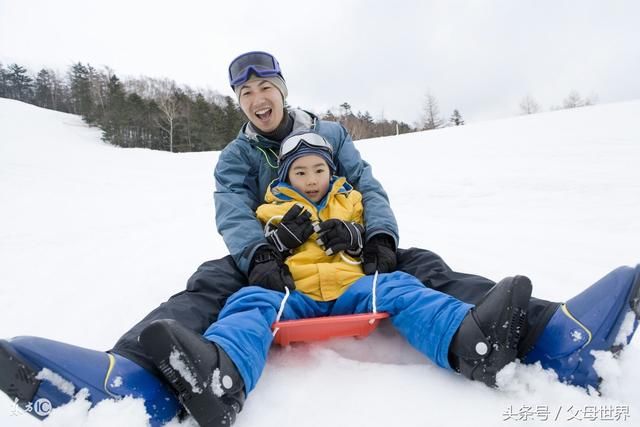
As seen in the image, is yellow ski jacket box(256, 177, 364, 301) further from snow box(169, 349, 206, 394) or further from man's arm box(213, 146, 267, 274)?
snow box(169, 349, 206, 394)

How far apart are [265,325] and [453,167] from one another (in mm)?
6217

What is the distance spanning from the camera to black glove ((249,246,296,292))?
4.81 ft

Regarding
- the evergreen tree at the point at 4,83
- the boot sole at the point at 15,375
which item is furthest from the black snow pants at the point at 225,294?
the evergreen tree at the point at 4,83

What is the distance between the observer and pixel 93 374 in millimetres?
852

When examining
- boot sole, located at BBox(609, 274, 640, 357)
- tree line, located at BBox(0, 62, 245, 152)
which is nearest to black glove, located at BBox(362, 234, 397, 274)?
boot sole, located at BBox(609, 274, 640, 357)

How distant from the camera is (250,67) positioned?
2.04m

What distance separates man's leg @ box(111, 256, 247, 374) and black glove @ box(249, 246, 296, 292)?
0.36ft

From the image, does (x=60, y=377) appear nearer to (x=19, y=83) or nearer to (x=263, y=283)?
(x=263, y=283)

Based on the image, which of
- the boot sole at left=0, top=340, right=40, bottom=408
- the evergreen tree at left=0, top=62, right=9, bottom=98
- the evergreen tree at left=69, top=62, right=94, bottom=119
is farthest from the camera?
the evergreen tree at left=0, top=62, right=9, bottom=98

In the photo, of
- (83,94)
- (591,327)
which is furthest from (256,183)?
(83,94)

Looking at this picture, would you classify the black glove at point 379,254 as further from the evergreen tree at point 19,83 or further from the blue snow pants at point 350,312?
the evergreen tree at point 19,83

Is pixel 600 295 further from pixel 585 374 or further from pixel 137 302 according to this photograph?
pixel 137 302

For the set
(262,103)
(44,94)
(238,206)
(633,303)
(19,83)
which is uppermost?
(19,83)

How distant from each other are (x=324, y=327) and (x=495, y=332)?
52cm
